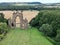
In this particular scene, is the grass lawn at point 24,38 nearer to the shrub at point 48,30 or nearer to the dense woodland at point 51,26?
the shrub at point 48,30

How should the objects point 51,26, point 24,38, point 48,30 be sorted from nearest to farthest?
point 24,38
point 48,30
point 51,26

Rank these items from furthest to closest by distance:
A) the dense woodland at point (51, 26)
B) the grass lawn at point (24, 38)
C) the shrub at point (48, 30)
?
1. the shrub at point (48, 30)
2. the dense woodland at point (51, 26)
3. the grass lawn at point (24, 38)

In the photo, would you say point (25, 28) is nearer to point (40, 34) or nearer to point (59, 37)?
point (40, 34)

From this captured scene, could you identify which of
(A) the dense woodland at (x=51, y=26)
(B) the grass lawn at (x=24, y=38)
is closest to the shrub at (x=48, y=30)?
(A) the dense woodland at (x=51, y=26)

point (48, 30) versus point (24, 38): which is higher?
point (48, 30)

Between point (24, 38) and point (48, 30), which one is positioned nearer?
point (24, 38)

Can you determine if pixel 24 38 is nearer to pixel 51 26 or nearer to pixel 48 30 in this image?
pixel 48 30

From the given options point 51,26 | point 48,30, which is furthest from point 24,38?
point 51,26

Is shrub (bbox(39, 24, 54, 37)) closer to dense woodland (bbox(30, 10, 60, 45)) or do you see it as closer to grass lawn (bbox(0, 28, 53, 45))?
dense woodland (bbox(30, 10, 60, 45))
